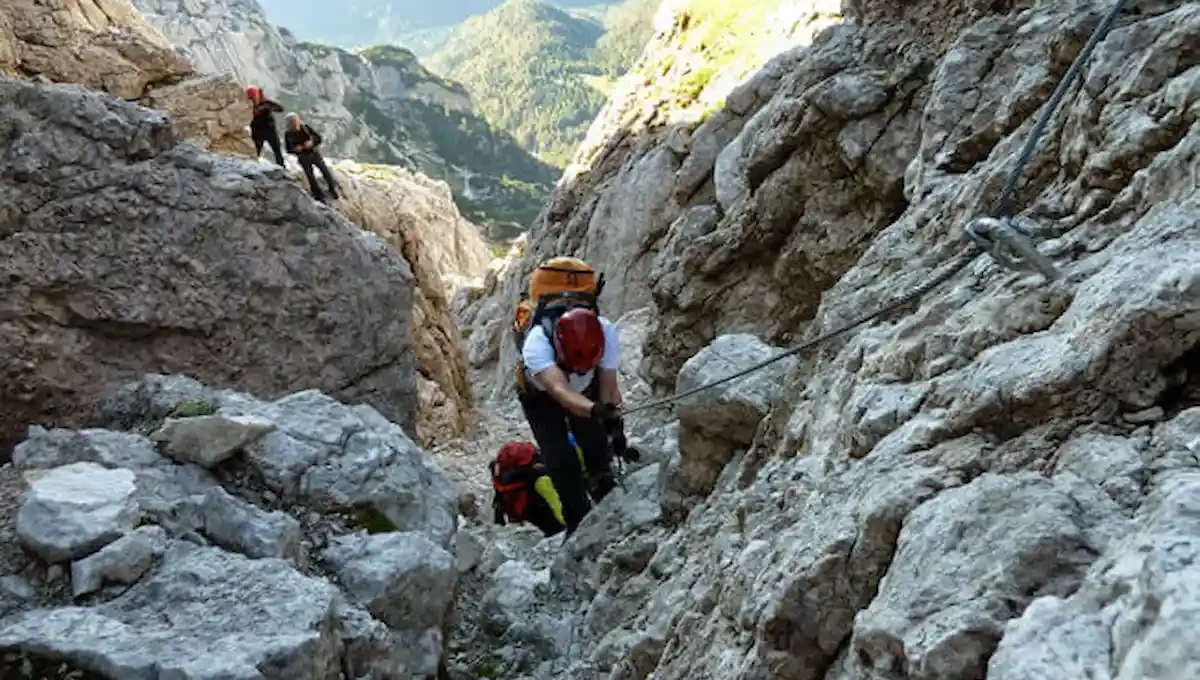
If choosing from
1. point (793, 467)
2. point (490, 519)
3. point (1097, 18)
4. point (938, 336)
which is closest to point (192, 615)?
point (793, 467)

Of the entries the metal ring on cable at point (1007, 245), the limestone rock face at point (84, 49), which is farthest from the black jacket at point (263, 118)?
the metal ring on cable at point (1007, 245)

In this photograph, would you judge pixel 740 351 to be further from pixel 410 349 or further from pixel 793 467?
pixel 410 349

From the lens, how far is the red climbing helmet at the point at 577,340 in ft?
31.4

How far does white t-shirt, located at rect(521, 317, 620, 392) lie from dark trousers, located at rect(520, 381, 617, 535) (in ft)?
0.89

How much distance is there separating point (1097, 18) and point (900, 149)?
3.90 metres

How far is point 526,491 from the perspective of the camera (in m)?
12.0

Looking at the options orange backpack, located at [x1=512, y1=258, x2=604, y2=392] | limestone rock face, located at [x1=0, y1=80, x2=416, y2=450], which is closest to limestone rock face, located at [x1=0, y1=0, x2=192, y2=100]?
limestone rock face, located at [x1=0, y1=80, x2=416, y2=450]

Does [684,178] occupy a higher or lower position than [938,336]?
higher

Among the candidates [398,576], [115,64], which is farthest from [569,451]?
[115,64]

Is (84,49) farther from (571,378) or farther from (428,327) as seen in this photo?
(571,378)

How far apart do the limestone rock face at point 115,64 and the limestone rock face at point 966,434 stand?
70.8 feet

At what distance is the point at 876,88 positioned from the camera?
11.2m

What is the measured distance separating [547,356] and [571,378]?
584mm

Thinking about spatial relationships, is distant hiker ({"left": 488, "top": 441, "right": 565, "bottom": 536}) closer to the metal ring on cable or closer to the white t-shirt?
the white t-shirt
